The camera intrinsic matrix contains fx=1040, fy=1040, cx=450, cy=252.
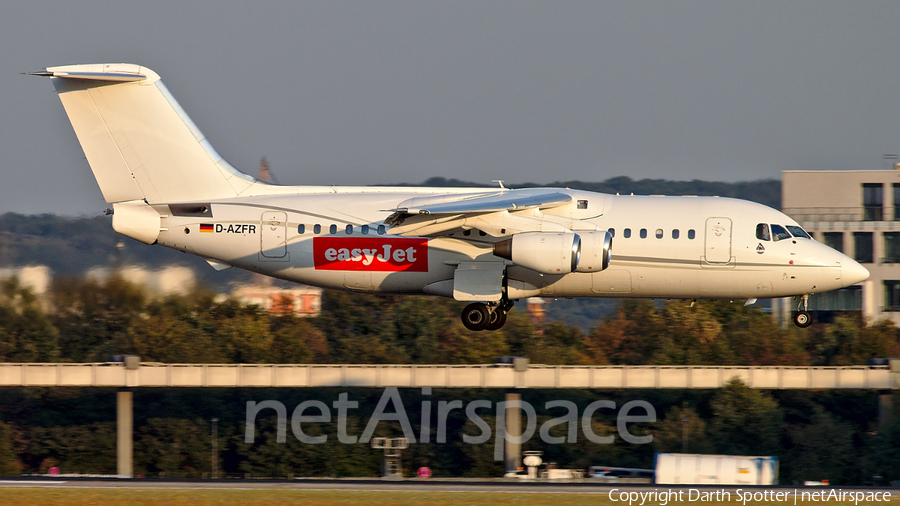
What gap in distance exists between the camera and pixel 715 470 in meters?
36.4

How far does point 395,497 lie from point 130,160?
1074 centimetres

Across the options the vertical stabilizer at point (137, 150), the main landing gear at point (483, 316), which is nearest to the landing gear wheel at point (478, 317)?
the main landing gear at point (483, 316)

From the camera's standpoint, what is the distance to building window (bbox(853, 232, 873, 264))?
5797 cm

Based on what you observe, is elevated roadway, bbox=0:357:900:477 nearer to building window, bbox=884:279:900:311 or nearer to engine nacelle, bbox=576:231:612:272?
building window, bbox=884:279:900:311

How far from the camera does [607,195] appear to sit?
25.4 m

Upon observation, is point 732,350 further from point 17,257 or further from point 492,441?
point 17,257

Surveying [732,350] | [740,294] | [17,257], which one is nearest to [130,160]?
[740,294]

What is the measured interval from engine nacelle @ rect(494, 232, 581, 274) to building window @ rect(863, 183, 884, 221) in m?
40.3

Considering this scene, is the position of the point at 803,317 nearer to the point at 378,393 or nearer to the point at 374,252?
the point at 374,252

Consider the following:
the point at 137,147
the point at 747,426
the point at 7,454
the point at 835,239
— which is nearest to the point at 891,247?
the point at 835,239

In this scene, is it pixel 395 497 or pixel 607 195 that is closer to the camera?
pixel 395 497

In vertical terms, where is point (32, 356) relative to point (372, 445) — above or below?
above

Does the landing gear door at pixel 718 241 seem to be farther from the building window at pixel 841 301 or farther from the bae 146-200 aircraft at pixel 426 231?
the building window at pixel 841 301

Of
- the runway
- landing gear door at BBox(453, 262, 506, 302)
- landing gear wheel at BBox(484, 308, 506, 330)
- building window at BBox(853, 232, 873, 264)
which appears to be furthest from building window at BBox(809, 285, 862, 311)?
landing gear door at BBox(453, 262, 506, 302)
